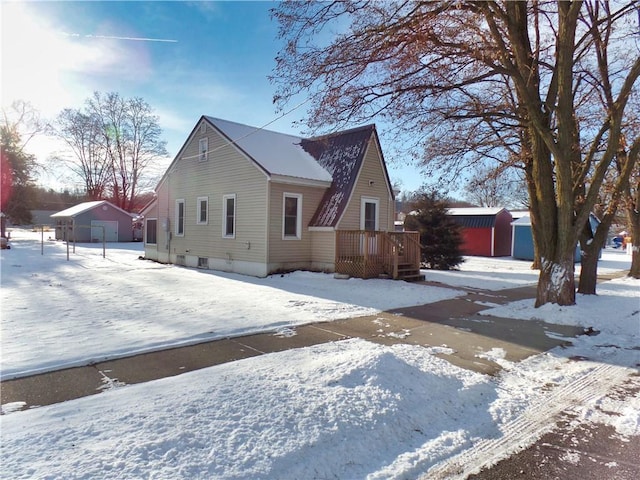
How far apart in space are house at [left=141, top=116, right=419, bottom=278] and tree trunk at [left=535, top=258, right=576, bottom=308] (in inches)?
198

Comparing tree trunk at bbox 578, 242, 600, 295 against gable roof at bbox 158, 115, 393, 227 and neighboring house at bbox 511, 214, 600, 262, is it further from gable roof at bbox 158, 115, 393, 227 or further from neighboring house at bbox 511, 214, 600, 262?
neighboring house at bbox 511, 214, 600, 262

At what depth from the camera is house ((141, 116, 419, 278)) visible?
44.9ft

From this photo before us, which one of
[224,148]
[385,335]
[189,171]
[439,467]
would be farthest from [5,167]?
[439,467]

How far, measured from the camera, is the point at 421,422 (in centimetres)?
356

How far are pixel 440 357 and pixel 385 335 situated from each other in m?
1.28

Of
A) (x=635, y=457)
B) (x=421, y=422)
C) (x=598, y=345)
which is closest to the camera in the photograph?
(x=635, y=457)

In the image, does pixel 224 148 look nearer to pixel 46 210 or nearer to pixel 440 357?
pixel 440 357

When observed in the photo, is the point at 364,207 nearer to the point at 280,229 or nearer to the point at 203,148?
the point at 280,229

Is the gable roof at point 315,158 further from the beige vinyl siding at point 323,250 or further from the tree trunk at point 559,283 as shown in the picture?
the tree trunk at point 559,283

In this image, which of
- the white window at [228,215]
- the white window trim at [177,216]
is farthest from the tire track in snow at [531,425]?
the white window trim at [177,216]

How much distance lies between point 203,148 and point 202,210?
2.66 m


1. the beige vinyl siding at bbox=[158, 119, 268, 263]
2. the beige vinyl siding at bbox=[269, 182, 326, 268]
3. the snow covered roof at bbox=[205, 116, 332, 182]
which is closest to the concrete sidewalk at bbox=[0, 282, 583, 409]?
the beige vinyl siding at bbox=[269, 182, 326, 268]

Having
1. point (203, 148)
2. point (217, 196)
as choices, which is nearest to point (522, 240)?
point (217, 196)

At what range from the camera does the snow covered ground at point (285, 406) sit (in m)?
2.76
